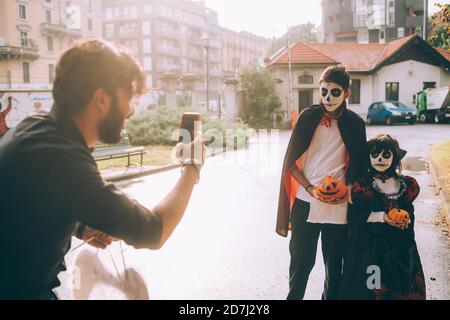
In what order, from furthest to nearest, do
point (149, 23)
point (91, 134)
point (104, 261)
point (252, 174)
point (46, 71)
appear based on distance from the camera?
point (149, 23), point (46, 71), point (252, 174), point (104, 261), point (91, 134)

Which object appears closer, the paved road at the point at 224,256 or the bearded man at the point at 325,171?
the paved road at the point at 224,256

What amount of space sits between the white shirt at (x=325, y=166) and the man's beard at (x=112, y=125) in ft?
6.83

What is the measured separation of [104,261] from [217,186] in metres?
8.79

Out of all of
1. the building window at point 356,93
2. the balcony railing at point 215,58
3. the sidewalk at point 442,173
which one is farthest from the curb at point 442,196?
the balcony railing at point 215,58

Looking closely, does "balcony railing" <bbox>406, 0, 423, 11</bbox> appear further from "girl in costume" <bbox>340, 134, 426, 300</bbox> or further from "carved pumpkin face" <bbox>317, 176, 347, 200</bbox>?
"carved pumpkin face" <bbox>317, 176, 347, 200</bbox>

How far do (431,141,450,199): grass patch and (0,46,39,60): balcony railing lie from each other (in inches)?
1881

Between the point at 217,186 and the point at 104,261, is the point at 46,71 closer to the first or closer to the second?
the point at 217,186

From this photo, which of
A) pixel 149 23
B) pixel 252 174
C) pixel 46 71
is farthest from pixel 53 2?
pixel 252 174

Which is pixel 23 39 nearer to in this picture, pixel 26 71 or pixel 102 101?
pixel 26 71

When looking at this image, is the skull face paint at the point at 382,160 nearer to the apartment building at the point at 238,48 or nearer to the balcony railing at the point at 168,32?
the balcony railing at the point at 168,32

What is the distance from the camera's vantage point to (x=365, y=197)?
132 inches

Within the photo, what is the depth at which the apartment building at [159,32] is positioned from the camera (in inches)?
3361

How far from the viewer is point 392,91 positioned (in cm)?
3962

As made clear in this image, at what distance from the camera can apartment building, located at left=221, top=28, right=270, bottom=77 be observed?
11212 centimetres
